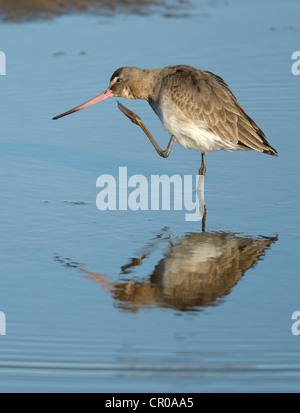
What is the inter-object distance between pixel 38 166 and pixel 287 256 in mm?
3073

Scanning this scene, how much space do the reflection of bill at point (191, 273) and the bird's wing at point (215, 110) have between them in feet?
3.83

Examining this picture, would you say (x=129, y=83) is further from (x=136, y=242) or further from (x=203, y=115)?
(x=136, y=242)

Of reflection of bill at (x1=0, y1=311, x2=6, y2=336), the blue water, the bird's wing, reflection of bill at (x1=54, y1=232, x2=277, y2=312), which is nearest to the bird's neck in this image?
the bird's wing

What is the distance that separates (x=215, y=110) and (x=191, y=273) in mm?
2131

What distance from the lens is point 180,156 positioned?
9547 millimetres

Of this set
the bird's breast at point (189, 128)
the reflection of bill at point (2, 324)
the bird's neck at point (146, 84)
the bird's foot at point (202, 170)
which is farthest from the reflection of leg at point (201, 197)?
the reflection of bill at point (2, 324)

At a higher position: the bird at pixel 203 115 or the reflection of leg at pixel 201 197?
the bird at pixel 203 115

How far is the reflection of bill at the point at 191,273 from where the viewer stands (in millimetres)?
6355

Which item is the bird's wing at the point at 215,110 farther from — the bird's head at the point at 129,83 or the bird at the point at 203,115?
the bird's head at the point at 129,83

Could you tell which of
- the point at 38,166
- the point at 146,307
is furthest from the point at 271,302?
the point at 38,166

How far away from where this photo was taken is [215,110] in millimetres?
8422

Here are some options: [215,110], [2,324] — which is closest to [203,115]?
[215,110]

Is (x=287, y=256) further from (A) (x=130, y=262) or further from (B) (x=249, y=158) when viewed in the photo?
(B) (x=249, y=158)

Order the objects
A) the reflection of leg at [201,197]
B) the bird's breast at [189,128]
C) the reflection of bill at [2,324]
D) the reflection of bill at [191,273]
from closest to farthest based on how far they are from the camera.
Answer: the reflection of bill at [2,324] < the reflection of bill at [191,273] < the reflection of leg at [201,197] < the bird's breast at [189,128]
